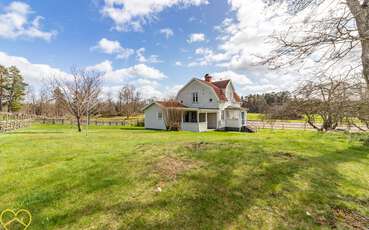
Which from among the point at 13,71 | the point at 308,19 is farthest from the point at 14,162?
the point at 13,71

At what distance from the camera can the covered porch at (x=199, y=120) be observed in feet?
72.5

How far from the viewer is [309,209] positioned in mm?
3385

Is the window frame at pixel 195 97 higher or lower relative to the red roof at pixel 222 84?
lower

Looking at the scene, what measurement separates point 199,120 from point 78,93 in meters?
14.5

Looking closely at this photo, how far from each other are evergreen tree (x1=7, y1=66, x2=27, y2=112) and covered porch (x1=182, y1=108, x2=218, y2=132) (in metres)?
42.0

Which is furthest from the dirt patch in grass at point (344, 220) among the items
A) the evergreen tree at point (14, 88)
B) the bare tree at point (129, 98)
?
the bare tree at point (129, 98)


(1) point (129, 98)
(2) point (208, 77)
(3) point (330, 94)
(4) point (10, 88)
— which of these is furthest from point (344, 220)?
(1) point (129, 98)

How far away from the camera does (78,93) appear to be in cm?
1864

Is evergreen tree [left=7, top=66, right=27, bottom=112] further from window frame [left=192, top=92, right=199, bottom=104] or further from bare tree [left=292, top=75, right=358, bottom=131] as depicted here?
bare tree [left=292, top=75, right=358, bottom=131]

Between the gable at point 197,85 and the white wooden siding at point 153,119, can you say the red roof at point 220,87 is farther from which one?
the white wooden siding at point 153,119

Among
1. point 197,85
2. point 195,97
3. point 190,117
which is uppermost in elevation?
point 197,85

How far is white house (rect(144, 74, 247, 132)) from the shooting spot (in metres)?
23.4

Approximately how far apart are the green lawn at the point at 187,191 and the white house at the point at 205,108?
55.6 feet

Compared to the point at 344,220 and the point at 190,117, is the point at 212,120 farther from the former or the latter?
the point at 344,220
